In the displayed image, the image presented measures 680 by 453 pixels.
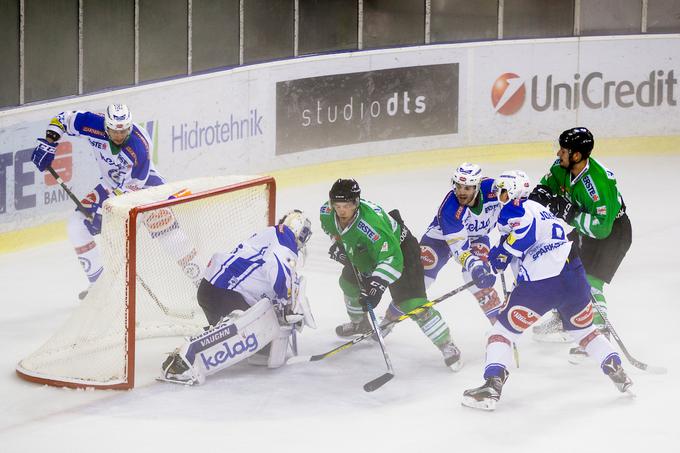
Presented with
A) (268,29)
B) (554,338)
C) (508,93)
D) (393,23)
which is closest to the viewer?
(554,338)

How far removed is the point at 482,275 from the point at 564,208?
0.57 m

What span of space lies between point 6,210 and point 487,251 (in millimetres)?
3274

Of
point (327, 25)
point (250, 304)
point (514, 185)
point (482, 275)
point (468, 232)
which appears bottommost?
point (250, 304)

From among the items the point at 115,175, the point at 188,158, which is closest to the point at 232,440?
the point at 115,175

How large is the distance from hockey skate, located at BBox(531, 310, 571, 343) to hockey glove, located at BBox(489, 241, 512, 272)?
115 centimetres

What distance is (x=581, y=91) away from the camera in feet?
38.1

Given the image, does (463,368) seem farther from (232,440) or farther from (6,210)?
(6,210)

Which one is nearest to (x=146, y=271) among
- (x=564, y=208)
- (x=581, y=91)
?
(x=564, y=208)

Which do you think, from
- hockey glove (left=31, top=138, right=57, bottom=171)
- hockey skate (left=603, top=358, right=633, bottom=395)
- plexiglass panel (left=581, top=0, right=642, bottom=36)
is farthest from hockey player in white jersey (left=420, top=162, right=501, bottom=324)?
plexiglass panel (left=581, top=0, right=642, bottom=36)

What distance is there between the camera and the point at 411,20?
11.4m

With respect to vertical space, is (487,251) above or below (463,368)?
above

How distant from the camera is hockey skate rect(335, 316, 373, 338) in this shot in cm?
700

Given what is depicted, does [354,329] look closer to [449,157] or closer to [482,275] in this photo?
[482,275]

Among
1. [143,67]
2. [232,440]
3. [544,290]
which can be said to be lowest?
[232,440]
